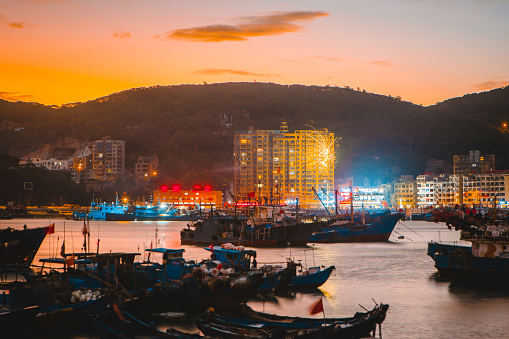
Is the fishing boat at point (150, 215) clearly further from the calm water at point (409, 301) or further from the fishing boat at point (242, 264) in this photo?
the fishing boat at point (242, 264)

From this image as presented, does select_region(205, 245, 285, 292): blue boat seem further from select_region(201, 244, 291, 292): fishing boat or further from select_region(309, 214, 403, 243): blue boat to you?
select_region(309, 214, 403, 243): blue boat

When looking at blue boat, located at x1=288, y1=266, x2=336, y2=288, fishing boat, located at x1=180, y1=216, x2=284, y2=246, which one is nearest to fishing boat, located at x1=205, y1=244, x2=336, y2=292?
blue boat, located at x1=288, y1=266, x2=336, y2=288

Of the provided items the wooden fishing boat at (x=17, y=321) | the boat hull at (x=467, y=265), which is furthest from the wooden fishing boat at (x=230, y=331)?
the boat hull at (x=467, y=265)

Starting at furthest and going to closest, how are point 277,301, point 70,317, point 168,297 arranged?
point 277,301
point 168,297
point 70,317

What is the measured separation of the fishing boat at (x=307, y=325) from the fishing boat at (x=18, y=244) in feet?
71.6

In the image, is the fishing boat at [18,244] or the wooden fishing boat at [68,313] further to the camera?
the fishing boat at [18,244]

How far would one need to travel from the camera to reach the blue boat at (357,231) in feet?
267

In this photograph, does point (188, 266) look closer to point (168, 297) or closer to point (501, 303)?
point (168, 297)

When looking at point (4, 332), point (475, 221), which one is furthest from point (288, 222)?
point (4, 332)

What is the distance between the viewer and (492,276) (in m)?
39.5

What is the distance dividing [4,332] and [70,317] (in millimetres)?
2548

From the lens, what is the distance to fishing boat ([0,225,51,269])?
40.1 meters

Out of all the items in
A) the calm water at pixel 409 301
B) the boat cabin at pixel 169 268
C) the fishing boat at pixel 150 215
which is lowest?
the calm water at pixel 409 301

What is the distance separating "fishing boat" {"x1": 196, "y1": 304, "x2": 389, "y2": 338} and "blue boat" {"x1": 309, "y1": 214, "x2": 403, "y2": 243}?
56717mm
